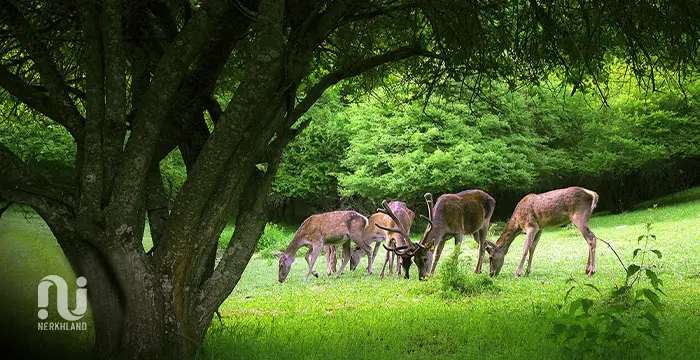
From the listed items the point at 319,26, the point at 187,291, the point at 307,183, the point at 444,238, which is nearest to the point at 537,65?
the point at 319,26

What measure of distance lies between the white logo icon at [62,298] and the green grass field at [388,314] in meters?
0.12

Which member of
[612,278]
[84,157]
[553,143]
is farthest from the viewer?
[553,143]

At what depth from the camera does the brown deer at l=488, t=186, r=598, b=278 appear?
1295 centimetres

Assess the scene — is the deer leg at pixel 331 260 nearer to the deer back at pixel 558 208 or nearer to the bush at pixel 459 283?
the deer back at pixel 558 208

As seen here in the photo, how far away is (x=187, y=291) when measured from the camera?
5.04 m

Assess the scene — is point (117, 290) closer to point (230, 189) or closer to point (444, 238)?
point (230, 189)

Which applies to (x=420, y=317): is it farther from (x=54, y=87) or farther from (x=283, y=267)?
(x=283, y=267)

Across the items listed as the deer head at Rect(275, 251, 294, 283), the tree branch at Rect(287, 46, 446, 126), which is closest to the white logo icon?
the tree branch at Rect(287, 46, 446, 126)

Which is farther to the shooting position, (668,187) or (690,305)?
(668,187)

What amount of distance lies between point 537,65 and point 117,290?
214 inches

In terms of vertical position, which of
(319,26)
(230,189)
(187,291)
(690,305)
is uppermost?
(319,26)

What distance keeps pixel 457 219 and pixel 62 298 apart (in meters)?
8.80

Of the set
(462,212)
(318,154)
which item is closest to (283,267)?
(462,212)

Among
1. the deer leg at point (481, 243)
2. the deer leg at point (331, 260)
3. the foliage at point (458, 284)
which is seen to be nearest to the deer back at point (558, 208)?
the deer leg at point (481, 243)
